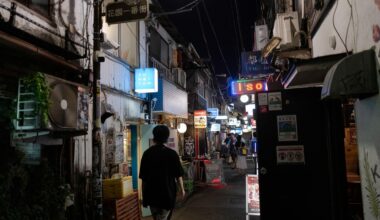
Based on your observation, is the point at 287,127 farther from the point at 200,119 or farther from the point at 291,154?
the point at 200,119

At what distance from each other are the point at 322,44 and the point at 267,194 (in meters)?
3.47

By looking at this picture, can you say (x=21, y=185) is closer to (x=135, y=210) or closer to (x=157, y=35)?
(x=135, y=210)

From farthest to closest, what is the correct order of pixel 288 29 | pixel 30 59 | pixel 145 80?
pixel 145 80 → pixel 288 29 → pixel 30 59

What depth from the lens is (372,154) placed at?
3953 millimetres

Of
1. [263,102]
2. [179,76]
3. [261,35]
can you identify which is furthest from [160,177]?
[179,76]

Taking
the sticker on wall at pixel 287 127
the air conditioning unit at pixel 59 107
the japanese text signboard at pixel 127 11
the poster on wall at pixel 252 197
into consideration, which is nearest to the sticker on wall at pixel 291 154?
the sticker on wall at pixel 287 127

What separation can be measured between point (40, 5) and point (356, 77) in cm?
611

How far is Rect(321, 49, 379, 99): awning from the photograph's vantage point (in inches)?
144

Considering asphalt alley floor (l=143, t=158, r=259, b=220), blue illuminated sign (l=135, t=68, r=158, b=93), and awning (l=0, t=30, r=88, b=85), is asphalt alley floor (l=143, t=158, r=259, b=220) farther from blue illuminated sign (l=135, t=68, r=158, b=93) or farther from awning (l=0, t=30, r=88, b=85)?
awning (l=0, t=30, r=88, b=85)

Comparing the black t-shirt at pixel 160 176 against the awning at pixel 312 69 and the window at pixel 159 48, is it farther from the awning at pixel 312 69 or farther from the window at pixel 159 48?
the window at pixel 159 48

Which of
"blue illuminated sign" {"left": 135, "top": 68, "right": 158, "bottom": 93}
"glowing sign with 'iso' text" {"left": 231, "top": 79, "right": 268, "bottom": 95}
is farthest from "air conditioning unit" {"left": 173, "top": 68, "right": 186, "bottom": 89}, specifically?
"blue illuminated sign" {"left": 135, "top": 68, "right": 158, "bottom": 93}

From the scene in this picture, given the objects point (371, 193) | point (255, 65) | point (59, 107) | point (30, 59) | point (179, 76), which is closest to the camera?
point (371, 193)

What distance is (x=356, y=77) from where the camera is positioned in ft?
12.0

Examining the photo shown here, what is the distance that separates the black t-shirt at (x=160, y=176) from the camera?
6.05 m
